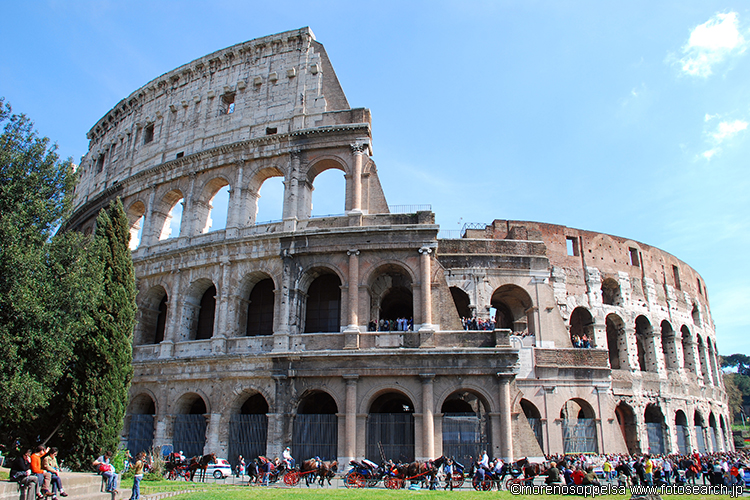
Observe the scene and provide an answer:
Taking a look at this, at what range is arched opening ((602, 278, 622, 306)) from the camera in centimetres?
2726

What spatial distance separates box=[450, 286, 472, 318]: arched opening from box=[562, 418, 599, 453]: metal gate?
570 cm

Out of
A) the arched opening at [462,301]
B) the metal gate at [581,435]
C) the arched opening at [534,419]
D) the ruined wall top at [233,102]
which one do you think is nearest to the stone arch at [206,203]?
the ruined wall top at [233,102]

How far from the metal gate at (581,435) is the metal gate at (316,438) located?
9.56m

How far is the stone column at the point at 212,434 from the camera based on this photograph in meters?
18.4

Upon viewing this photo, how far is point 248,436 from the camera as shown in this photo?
59.9 feet

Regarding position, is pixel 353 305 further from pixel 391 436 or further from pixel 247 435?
pixel 247 435

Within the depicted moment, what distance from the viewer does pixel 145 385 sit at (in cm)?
2031

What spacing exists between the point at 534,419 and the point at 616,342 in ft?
29.7

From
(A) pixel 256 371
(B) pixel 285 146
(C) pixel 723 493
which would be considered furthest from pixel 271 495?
(B) pixel 285 146

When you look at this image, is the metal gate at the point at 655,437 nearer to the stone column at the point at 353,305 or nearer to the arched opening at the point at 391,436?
the arched opening at the point at 391,436

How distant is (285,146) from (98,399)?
37.7 ft

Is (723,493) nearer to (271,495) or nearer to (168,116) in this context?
(271,495)

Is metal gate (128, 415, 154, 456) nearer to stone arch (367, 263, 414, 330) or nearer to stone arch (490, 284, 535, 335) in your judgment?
stone arch (367, 263, 414, 330)

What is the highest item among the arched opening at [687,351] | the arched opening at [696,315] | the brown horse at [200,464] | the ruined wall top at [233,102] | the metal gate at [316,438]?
the ruined wall top at [233,102]
